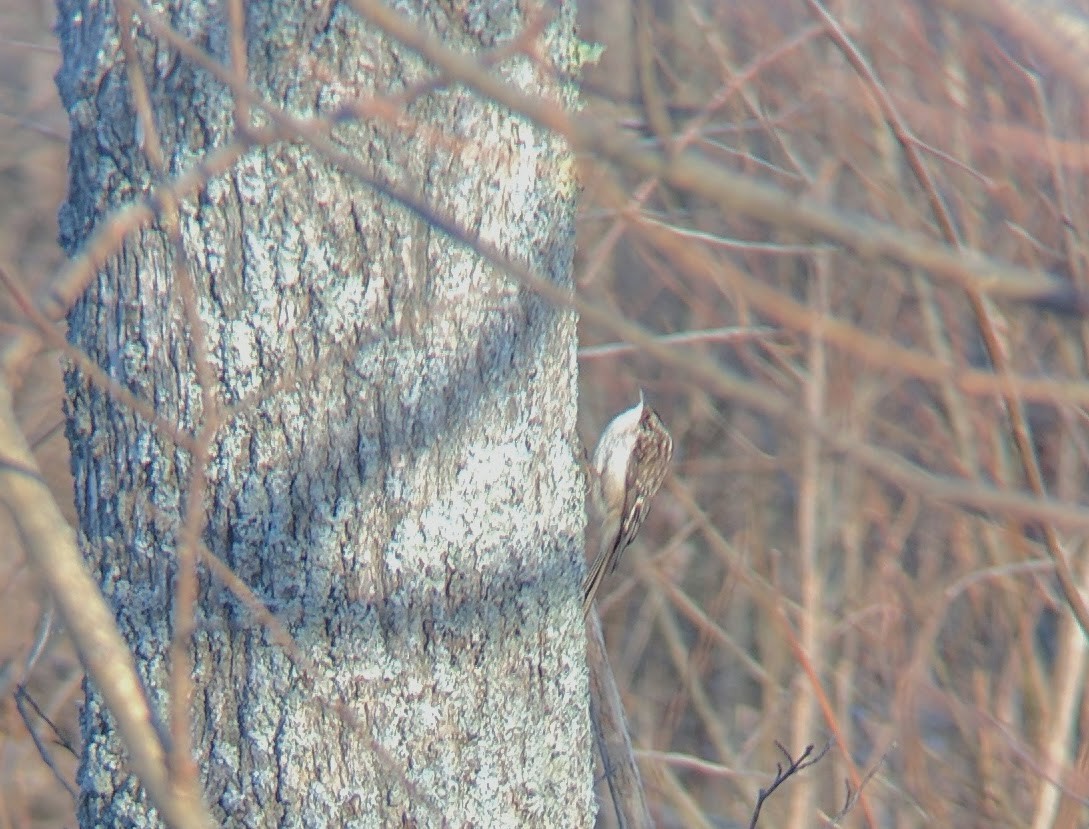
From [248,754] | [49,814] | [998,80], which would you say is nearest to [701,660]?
[998,80]

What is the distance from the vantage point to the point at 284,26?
202cm

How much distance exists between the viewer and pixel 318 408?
81.4 inches

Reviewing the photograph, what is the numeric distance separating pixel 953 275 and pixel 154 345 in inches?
57.7

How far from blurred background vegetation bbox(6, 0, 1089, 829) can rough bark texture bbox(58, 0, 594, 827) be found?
172 cm

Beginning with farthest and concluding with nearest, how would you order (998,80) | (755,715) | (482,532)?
1. (755,715)
2. (998,80)
3. (482,532)

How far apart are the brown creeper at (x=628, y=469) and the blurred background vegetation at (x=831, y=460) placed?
26 centimetres

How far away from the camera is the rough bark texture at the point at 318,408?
203 cm

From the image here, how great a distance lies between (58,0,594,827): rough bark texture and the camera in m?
2.03

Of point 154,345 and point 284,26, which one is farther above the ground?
point 284,26

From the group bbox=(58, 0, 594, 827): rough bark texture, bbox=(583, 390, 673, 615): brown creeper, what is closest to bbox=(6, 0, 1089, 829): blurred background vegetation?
bbox=(583, 390, 673, 615): brown creeper

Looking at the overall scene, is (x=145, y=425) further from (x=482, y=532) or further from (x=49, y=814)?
(x=49, y=814)

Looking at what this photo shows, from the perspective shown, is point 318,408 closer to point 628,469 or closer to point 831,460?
point 831,460

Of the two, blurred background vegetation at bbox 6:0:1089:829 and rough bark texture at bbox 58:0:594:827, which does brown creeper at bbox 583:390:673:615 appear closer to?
blurred background vegetation at bbox 6:0:1089:829

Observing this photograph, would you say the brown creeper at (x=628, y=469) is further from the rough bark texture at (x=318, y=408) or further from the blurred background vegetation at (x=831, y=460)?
the rough bark texture at (x=318, y=408)
